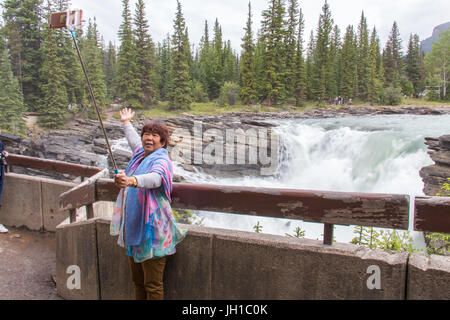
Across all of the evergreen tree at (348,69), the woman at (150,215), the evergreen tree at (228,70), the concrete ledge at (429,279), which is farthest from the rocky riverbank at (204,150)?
the evergreen tree at (348,69)

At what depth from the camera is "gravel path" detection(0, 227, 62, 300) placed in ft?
13.2

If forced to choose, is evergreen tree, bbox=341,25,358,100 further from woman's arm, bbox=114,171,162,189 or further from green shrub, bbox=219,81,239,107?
woman's arm, bbox=114,171,162,189

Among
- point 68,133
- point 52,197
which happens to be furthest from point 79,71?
point 52,197

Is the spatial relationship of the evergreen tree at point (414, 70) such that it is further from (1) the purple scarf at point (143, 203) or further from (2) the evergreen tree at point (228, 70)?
(1) the purple scarf at point (143, 203)

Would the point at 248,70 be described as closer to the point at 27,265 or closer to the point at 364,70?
the point at 364,70

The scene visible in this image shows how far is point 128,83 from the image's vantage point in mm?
52469

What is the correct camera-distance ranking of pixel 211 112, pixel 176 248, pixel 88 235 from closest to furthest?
1. pixel 176 248
2. pixel 88 235
3. pixel 211 112

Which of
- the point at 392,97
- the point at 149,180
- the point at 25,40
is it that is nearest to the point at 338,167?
the point at 149,180

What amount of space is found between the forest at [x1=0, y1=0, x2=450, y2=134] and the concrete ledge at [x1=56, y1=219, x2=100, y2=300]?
39.8m

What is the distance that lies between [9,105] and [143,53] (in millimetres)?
22176

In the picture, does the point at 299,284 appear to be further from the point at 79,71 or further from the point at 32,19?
the point at 32,19

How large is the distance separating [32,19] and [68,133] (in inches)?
895

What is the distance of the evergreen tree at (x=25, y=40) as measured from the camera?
155 ft

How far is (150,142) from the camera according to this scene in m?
2.89
